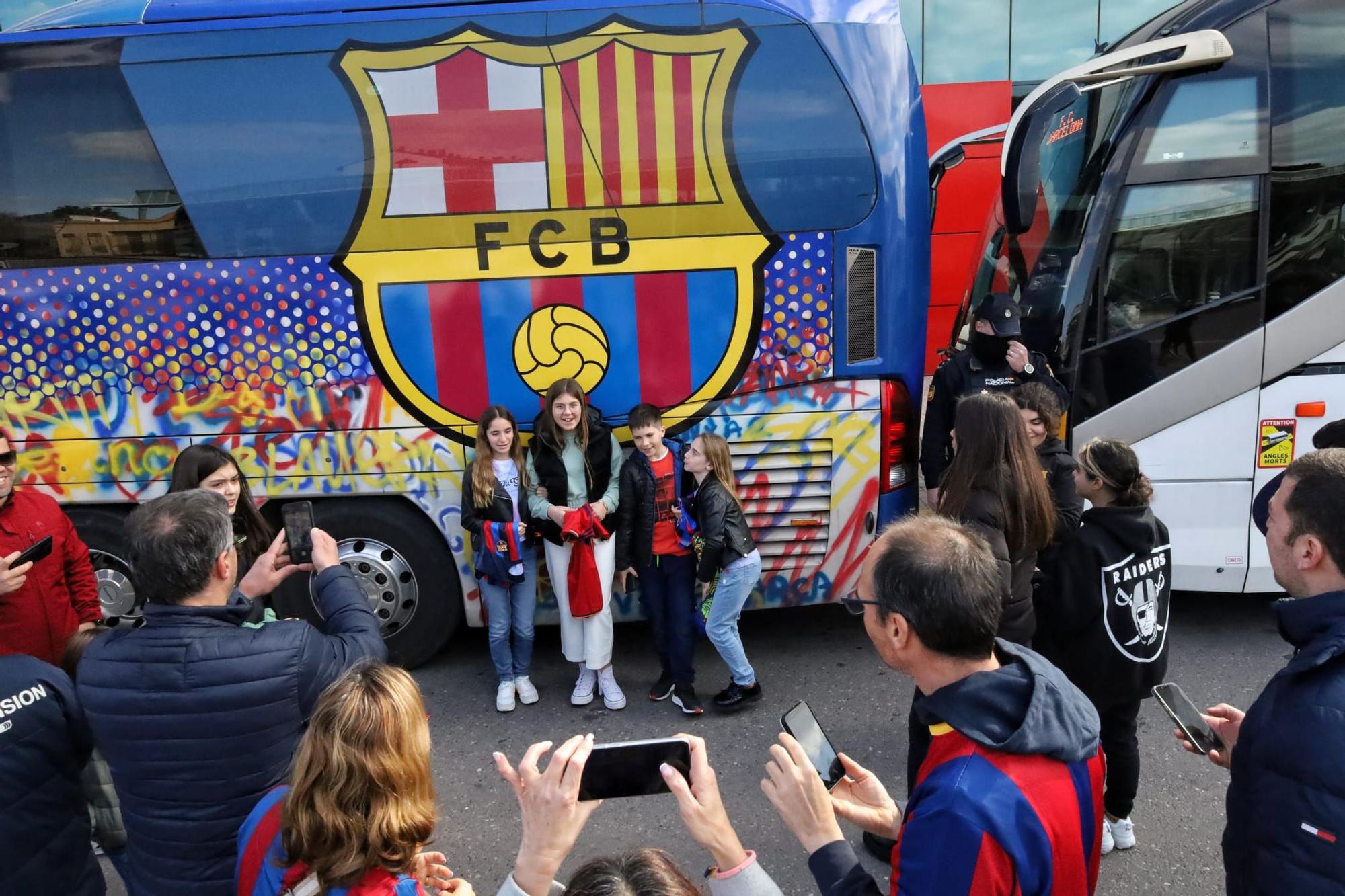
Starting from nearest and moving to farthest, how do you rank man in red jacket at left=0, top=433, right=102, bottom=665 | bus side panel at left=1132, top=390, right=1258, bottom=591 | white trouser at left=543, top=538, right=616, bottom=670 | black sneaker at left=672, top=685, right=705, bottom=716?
man in red jacket at left=0, top=433, right=102, bottom=665, black sneaker at left=672, top=685, right=705, bottom=716, white trouser at left=543, top=538, right=616, bottom=670, bus side panel at left=1132, top=390, right=1258, bottom=591

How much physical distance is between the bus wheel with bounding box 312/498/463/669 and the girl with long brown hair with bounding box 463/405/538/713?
284 mm

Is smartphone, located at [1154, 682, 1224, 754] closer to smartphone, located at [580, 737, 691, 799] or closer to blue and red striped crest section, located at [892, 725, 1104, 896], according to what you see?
blue and red striped crest section, located at [892, 725, 1104, 896]

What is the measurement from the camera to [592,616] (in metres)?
4.56

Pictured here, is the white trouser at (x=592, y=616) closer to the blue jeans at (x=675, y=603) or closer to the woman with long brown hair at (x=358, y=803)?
the blue jeans at (x=675, y=603)

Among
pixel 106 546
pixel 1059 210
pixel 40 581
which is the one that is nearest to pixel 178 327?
pixel 106 546

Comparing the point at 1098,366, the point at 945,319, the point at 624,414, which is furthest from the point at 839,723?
the point at 945,319

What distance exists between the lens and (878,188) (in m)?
4.41

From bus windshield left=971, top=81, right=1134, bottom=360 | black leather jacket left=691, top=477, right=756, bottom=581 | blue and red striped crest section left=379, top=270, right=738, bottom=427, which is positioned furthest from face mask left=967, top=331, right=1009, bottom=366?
black leather jacket left=691, top=477, right=756, bottom=581

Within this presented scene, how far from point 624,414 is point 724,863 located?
3261 mm

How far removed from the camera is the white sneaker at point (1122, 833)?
3.32 meters

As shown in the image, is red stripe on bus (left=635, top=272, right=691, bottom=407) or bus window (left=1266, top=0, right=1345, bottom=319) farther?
bus window (left=1266, top=0, right=1345, bottom=319)

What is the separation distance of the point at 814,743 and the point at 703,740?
56cm

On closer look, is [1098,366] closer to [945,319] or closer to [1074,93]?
[1074,93]

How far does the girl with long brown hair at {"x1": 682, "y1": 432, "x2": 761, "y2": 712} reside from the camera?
14.1 feet
